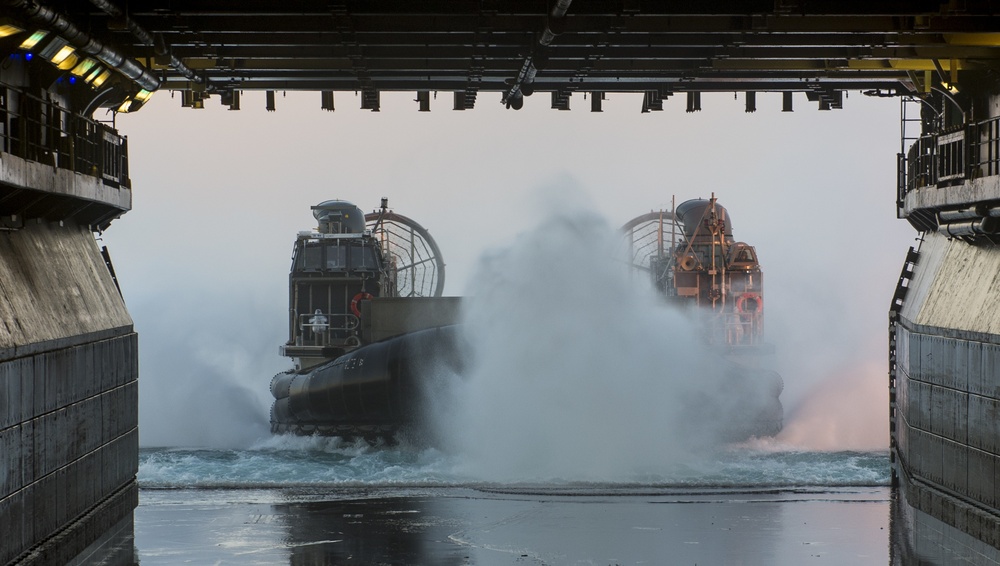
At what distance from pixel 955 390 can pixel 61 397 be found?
34.3 ft

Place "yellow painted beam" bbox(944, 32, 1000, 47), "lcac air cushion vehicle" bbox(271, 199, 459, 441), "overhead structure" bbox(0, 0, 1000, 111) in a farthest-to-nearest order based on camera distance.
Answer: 1. "lcac air cushion vehicle" bbox(271, 199, 459, 441)
2. "yellow painted beam" bbox(944, 32, 1000, 47)
3. "overhead structure" bbox(0, 0, 1000, 111)

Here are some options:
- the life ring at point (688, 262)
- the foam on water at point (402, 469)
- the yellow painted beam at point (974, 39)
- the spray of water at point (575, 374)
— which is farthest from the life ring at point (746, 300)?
the yellow painted beam at point (974, 39)

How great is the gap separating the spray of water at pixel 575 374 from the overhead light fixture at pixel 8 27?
12.6 meters

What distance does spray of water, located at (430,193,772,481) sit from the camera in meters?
25.3

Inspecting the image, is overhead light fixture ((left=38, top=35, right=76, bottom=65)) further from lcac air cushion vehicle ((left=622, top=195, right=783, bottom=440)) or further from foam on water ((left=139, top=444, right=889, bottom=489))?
lcac air cushion vehicle ((left=622, top=195, right=783, bottom=440))

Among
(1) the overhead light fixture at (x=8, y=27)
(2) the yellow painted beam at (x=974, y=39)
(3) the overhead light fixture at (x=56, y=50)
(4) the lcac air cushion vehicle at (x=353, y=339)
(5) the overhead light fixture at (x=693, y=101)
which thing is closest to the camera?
(1) the overhead light fixture at (x=8, y=27)

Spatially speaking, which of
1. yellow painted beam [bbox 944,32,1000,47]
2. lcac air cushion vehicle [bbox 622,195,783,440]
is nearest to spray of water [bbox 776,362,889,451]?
lcac air cushion vehicle [bbox 622,195,783,440]

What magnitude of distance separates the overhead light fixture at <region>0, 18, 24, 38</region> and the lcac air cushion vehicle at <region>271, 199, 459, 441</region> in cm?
1626

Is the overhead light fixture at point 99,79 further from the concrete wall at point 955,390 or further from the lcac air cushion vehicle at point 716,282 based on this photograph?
the lcac air cushion vehicle at point 716,282

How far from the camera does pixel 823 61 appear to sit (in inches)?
782

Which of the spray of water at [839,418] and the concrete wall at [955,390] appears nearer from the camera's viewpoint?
the concrete wall at [955,390]

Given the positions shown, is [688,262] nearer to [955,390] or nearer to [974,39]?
[974,39]

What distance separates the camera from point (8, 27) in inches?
546

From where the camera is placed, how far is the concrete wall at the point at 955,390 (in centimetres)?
1492
